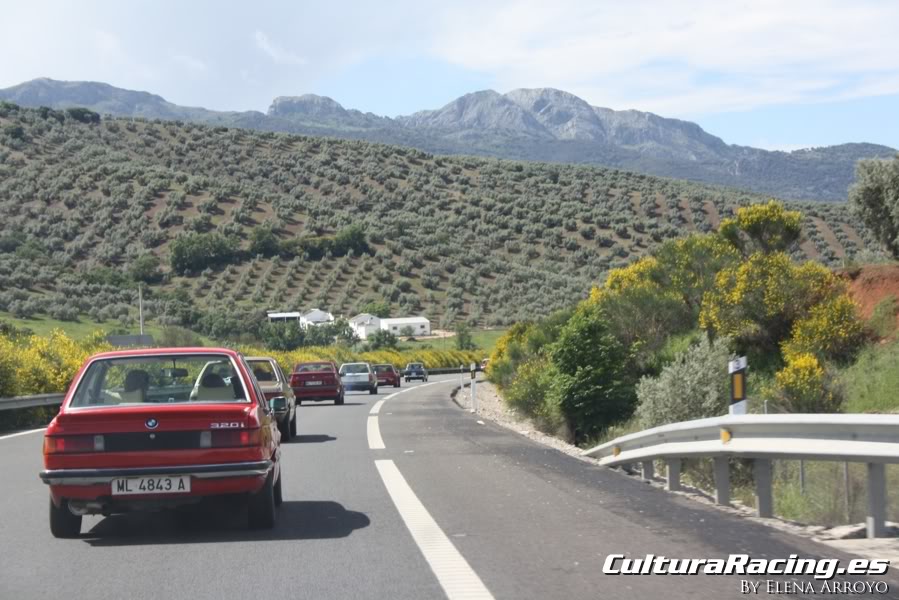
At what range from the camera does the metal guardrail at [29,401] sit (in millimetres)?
22734

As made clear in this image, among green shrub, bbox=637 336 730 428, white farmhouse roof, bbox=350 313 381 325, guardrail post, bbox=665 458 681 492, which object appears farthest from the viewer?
white farmhouse roof, bbox=350 313 381 325

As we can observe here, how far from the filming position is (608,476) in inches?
511

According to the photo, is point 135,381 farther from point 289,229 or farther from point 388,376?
point 289,229

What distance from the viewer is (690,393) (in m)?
19.3

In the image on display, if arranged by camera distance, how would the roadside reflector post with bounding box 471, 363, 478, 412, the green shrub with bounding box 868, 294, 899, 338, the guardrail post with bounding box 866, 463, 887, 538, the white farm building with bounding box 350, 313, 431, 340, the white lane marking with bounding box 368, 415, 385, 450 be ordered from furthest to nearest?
the white farm building with bounding box 350, 313, 431, 340
the roadside reflector post with bounding box 471, 363, 478, 412
the green shrub with bounding box 868, 294, 899, 338
the white lane marking with bounding box 368, 415, 385, 450
the guardrail post with bounding box 866, 463, 887, 538

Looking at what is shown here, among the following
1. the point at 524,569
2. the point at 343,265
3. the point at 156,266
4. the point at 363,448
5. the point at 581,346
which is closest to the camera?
the point at 524,569

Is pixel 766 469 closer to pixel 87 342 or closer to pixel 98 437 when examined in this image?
pixel 98 437

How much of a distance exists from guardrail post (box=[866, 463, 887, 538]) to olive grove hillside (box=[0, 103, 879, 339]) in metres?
60.6

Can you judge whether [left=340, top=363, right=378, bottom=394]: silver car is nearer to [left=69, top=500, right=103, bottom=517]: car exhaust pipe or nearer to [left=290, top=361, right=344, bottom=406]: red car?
[left=290, top=361, right=344, bottom=406]: red car

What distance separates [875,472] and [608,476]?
197 inches

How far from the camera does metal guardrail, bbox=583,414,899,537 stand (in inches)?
312

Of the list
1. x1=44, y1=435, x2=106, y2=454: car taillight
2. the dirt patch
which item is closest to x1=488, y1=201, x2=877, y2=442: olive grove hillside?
the dirt patch

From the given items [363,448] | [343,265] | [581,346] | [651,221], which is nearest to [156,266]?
[343,265]

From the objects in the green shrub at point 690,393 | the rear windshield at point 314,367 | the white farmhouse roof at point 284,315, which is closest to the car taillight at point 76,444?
the green shrub at point 690,393
